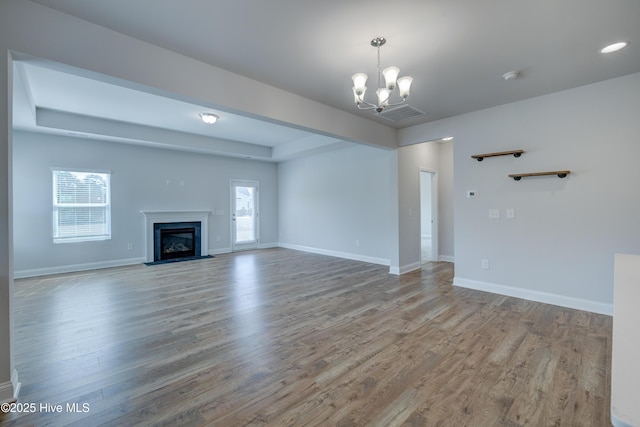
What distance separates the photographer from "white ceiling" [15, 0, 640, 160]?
2.08 metres

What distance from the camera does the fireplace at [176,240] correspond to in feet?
21.8

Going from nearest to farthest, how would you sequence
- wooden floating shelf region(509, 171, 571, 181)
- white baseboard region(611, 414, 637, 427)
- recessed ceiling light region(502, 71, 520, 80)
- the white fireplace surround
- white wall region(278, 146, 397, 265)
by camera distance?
white baseboard region(611, 414, 637, 427) < recessed ceiling light region(502, 71, 520, 80) < wooden floating shelf region(509, 171, 571, 181) < white wall region(278, 146, 397, 265) < the white fireplace surround

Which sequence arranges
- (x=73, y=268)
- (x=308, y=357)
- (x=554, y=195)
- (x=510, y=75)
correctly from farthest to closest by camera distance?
(x=73, y=268)
(x=554, y=195)
(x=510, y=75)
(x=308, y=357)

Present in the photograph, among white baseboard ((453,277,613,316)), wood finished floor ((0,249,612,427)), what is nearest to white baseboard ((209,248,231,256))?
wood finished floor ((0,249,612,427))

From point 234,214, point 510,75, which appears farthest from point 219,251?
point 510,75

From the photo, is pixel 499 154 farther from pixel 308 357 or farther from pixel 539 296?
pixel 308 357

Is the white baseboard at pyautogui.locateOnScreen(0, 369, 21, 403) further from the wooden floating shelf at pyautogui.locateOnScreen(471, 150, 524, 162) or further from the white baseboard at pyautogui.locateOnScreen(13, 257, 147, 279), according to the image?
the wooden floating shelf at pyautogui.locateOnScreen(471, 150, 524, 162)

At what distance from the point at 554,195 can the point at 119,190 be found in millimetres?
7893

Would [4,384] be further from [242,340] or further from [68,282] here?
[68,282]

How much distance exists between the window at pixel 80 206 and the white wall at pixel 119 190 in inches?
4.6

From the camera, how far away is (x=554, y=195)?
366 cm

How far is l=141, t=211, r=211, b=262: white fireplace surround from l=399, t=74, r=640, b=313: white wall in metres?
6.02

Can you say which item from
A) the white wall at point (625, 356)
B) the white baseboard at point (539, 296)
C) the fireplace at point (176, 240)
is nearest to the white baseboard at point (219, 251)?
the fireplace at point (176, 240)

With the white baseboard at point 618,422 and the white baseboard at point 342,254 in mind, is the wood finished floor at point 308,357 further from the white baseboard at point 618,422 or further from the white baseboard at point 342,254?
the white baseboard at point 342,254
